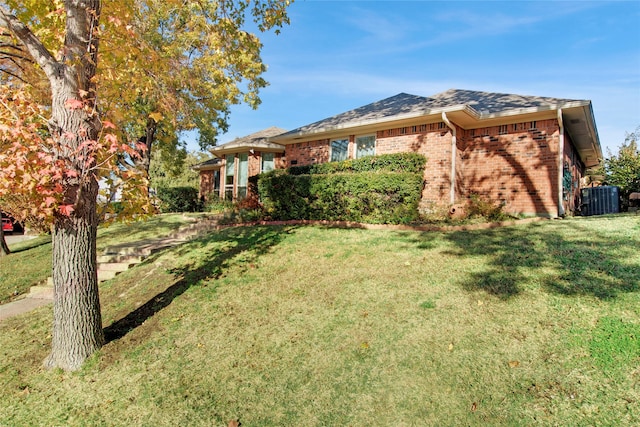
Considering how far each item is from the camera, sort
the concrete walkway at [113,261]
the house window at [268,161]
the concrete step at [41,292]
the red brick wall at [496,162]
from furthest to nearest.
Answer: the house window at [268,161], the red brick wall at [496,162], the concrete step at [41,292], the concrete walkway at [113,261]

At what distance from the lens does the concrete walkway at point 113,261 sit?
6867mm

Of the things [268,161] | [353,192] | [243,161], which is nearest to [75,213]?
[353,192]

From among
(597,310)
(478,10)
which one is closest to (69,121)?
(597,310)

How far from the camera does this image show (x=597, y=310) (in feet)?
12.6

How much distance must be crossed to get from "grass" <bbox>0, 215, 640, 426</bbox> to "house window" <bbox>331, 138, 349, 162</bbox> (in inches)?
275

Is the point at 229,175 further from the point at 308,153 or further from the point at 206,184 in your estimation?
the point at 308,153

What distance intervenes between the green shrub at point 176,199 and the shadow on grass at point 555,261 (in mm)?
18017

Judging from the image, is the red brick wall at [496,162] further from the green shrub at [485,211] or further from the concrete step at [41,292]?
the concrete step at [41,292]

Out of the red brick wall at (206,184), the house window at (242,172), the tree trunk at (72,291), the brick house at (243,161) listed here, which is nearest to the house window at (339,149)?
the brick house at (243,161)

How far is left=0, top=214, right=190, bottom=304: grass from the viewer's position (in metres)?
8.34

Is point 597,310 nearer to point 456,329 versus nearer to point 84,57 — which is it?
point 456,329

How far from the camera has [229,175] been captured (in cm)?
1859

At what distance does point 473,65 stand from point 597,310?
38.8ft

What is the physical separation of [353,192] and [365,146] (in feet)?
12.6
